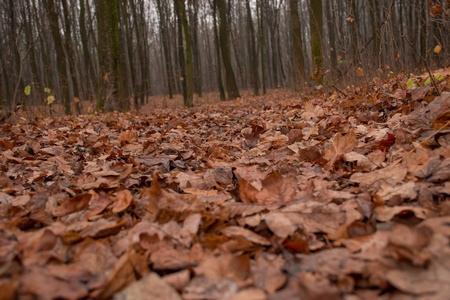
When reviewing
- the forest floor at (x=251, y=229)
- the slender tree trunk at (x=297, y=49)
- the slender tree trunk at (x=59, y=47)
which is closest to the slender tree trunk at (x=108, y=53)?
the slender tree trunk at (x=59, y=47)

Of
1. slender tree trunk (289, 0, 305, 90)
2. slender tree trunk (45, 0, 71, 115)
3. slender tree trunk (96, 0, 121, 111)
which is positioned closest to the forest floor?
A: slender tree trunk (96, 0, 121, 111)

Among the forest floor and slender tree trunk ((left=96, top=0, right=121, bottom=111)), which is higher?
slender tree trunk ((left=96, top=0, right=121, bottom=111))

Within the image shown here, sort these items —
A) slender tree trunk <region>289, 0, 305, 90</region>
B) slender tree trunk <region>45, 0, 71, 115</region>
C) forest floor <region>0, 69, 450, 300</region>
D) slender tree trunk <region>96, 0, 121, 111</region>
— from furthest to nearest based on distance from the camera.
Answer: slender tree trunk <region>45, 0, 71, 115</region>, slender tree trunk <region>289, 0, 305, 90</region>, slender tree trunk <region>96, 0, 121, 111</region>, forest floor <region>0, 69, 450, 300</region>

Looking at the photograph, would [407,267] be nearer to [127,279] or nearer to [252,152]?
[127,279]

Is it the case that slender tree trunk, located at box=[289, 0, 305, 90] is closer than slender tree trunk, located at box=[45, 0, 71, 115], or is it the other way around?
slender tree trunk, located at box=[289, 0, 305, 90]

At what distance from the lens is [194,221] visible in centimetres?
106

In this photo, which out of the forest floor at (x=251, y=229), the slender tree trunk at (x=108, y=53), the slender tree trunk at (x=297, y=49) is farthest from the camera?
the slender tree trunk at (x=297, y=49)

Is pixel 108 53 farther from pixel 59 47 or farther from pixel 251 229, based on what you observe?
pixel 251 229

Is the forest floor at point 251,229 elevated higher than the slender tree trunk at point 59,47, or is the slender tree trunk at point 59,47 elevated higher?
the slender tree trunk at point 59,47

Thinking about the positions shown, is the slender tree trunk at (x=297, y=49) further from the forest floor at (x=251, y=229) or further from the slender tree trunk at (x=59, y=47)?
the slender tree trunk at (x=59, y=47)

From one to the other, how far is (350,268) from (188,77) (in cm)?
1033

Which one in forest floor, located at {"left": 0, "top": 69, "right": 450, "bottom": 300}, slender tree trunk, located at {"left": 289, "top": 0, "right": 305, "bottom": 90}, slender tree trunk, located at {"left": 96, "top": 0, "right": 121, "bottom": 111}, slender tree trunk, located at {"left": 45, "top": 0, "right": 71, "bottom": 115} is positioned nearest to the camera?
forest floor, located at {"left": 0, "top": 69, "right": 450, "bottom": 300}

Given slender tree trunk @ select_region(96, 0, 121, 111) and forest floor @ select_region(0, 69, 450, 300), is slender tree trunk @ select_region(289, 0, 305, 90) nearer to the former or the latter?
slender tree trunk @ select_region(96, 0, 121, 111)

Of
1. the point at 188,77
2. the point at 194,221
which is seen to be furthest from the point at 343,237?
the point at 188,77
